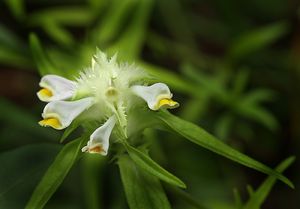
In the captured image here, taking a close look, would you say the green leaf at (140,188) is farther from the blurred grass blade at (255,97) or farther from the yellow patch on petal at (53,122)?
the blurred grass blade at (255,97)

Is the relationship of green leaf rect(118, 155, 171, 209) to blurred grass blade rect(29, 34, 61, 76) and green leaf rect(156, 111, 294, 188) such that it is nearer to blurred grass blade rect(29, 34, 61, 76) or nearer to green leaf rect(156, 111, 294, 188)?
green leaf rect(156, 111, 294, 188)

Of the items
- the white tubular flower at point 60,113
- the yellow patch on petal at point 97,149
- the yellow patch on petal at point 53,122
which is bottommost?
the yellow patch on petal at point 97,149

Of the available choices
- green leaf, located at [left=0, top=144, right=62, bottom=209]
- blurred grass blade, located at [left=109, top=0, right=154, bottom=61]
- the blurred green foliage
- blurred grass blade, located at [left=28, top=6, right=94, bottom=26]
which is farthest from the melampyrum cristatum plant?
blurred grass blade, located at [left=28, top=6, right=94, bottom=26]

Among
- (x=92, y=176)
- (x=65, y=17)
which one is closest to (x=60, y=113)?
(x=92, y=176)

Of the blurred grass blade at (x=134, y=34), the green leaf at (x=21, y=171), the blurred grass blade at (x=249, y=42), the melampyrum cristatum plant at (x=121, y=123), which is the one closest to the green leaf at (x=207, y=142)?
the melampyrum cristatum plant at (x=121, y=123)

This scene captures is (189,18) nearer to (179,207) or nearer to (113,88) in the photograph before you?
(179,207)

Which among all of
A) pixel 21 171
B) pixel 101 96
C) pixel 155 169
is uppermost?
pixel 101 96

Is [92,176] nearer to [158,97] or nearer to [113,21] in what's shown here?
[113,21]
